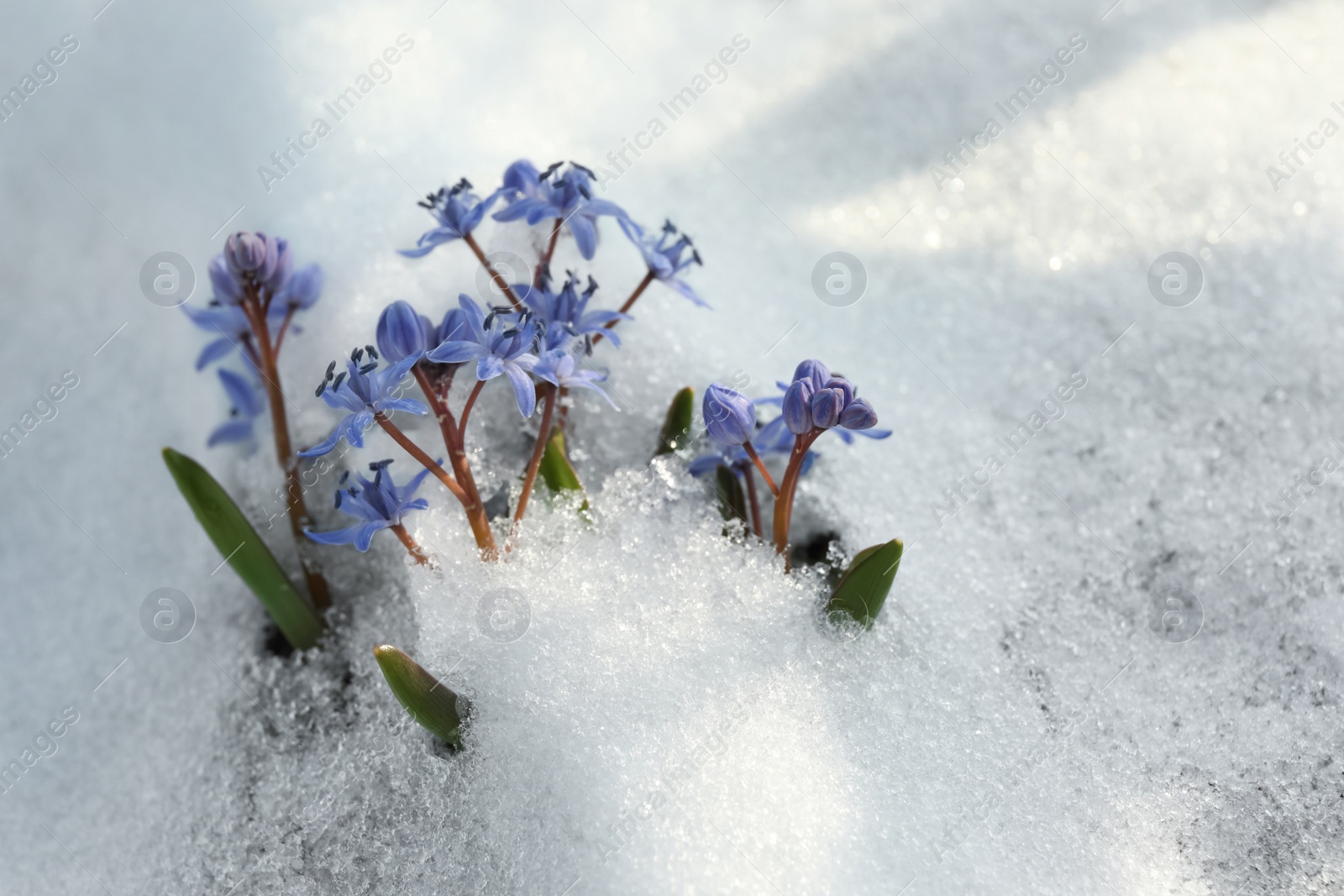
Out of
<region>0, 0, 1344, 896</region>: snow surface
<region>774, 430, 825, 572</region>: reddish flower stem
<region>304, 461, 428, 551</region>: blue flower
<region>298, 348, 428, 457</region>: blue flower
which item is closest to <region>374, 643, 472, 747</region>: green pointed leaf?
<region>0, 0, 1344, 896</region>: snow surface

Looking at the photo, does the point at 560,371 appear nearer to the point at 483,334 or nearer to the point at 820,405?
the point at 483,334

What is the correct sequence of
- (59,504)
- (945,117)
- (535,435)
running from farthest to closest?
(945,117), (59,504), (535,435)

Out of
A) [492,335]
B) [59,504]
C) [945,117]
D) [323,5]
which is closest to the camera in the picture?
[492,335]

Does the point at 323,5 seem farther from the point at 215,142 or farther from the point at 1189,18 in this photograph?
the point at 1189,18

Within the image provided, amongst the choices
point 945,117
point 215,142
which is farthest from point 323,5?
point 945,117

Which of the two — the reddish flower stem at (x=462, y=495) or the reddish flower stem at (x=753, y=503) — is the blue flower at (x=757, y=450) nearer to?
the reddish flower stem at (x=753, y=503)

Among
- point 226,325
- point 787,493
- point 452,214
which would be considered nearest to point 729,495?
point 787,493

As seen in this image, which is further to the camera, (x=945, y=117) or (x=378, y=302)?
(x=945, y=117)

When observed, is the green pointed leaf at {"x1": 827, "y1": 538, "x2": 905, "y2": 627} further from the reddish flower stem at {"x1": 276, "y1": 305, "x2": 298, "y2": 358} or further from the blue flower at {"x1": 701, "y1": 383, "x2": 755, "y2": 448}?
the reddish flower stem at {"x1": 276, "y1": 305, "x2": 298, "y2": 358}
